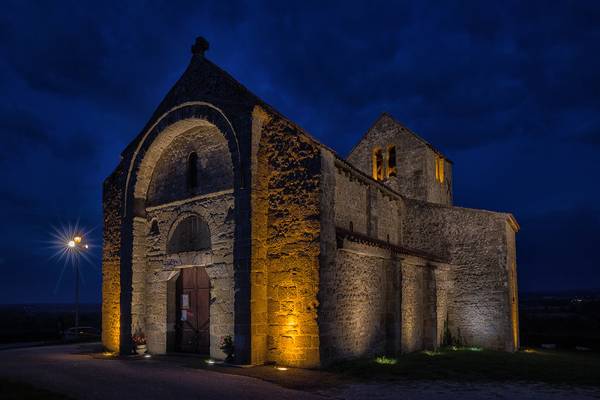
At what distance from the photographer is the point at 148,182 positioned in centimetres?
1723

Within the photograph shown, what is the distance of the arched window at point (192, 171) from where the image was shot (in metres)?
15.9

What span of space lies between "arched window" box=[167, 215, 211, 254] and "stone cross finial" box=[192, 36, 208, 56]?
533cm

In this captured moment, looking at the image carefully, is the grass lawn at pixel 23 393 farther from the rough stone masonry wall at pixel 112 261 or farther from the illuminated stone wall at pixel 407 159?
the illuminated stone wall at pixel 407 159

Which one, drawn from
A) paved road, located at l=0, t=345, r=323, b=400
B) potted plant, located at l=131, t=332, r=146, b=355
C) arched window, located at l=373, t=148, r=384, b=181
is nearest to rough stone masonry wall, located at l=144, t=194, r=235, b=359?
potted plant, located at l=131, t=332, r=146, b=355

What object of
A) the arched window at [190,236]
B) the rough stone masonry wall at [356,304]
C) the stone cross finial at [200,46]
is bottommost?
the rough stone masonry wall at [356,304]

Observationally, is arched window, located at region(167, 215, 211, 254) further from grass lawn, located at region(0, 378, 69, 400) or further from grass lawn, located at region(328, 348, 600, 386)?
grass lawn, located at region(0, 378, 69, 400)

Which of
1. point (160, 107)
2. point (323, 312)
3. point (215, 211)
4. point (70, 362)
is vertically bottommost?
point (70, 362)

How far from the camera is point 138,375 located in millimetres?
11227

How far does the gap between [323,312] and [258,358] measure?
7.05ft

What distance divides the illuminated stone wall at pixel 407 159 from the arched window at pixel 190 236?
42.4 feet

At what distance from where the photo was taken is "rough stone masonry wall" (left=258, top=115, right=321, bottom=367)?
12344 mm

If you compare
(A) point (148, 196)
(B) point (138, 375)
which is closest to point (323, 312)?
(B) point (138, 375)

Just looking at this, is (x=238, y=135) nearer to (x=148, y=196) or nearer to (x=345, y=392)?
(x=148, y=196)

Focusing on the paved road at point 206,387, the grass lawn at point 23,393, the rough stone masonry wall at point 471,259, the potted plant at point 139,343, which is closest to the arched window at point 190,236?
the potted plant at point 139,343
